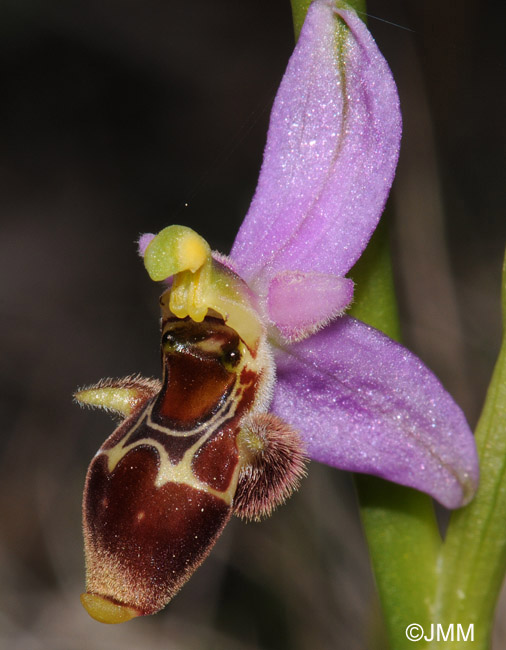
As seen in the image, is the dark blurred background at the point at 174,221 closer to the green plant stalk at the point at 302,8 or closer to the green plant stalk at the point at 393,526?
the green plant stalk at the point at 393,526

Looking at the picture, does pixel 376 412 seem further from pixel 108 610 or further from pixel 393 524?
pixel 108 610

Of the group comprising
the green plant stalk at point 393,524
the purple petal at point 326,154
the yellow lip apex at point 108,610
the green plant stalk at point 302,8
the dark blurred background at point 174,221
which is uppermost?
the green plant stalk at point 302,8

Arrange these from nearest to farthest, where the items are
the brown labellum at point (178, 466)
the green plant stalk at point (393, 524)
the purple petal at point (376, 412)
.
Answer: the brown labellum at point (178, 466) < the purple petal at point (376, 412) < the green plant stalk at point (393, 524)

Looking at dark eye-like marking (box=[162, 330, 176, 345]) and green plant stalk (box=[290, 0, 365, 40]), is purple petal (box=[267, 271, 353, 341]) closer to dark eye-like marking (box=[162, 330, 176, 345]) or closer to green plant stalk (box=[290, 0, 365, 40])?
dark eye-like marking (box=[162, 330, 176, 345])

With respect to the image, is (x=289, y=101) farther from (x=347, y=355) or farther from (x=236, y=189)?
(x=236, y=189)

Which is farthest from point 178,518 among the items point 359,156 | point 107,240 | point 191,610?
point 107,240

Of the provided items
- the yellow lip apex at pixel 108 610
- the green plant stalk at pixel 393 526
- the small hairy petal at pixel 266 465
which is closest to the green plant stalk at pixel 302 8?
the green plant stalk at pixel 393 526

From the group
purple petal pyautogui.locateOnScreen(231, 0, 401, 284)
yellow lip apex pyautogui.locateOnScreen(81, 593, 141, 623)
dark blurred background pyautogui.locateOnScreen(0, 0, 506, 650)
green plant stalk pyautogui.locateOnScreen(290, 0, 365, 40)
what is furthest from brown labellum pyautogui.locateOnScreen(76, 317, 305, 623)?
dark blurred background pyautogui.locateOnScreen(0, 0, 506, 650)
